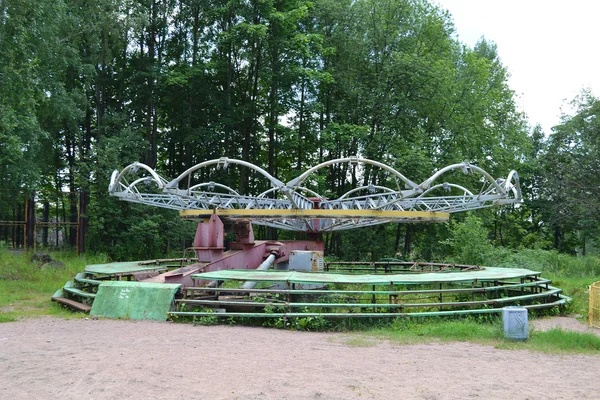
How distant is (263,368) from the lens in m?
7.81

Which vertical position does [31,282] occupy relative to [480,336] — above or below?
above

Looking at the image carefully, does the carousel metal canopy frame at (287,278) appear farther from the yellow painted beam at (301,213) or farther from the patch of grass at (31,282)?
the patch of grass at (31,282)

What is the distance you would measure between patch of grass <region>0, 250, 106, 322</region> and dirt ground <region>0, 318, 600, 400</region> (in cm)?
311

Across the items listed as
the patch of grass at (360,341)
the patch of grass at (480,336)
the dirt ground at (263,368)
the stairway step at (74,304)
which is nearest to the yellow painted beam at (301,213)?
the stairway step at (74,304)

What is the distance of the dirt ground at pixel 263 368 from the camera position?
666cm

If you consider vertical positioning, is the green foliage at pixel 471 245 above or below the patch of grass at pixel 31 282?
above

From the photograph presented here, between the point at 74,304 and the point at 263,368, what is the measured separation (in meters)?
7.45

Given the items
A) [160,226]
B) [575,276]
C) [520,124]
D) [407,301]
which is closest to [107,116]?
[160,226]

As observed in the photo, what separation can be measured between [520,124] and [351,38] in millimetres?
17284

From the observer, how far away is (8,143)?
66.6ft

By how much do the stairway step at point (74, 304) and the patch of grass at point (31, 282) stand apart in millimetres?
143

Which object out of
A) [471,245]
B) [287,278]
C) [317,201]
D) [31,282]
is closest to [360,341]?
[287,278]

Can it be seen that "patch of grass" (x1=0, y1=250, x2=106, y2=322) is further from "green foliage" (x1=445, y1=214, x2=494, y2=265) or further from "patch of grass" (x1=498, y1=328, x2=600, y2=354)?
"green foliage" (x1=445, y1=214, x2=494, y2=265)

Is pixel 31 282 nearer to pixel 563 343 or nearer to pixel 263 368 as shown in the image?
pixel 263 368
